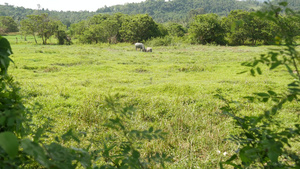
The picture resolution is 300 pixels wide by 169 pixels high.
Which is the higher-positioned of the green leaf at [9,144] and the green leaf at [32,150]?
the green leaf at [9,144]

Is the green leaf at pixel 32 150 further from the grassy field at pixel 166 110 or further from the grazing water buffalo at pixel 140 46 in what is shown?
the grazing water buffalo at pixel 140 46

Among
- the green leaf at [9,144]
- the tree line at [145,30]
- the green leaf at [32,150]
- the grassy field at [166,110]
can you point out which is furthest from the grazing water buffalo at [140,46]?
the green leaf at [9,144]

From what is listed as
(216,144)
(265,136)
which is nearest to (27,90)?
(216,144)

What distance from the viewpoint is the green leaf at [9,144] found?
853 millimetres

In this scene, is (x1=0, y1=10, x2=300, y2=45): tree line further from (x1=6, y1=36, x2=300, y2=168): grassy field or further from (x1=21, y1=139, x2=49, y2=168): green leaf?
(x1=21, y1=139, x2=49, y2=168): green leaf

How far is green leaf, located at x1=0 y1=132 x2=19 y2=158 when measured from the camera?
853mm

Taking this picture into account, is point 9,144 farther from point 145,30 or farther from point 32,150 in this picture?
point 145,30

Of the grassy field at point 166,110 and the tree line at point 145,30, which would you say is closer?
the grassy field at point 166,110

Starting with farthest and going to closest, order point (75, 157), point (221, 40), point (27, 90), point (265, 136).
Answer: point (221, 40) → point (27, 90) → point (265, 136) → point (75, 157)

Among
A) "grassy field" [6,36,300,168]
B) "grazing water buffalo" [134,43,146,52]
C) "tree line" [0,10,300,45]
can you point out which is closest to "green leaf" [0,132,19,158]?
"grassy field" [6,36,300,168]

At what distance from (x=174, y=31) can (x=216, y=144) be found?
2520 inches

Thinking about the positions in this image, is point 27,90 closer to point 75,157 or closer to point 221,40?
point 75,157

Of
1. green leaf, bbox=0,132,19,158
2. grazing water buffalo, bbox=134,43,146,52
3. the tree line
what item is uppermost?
the tree line

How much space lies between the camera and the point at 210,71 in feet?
52.1
